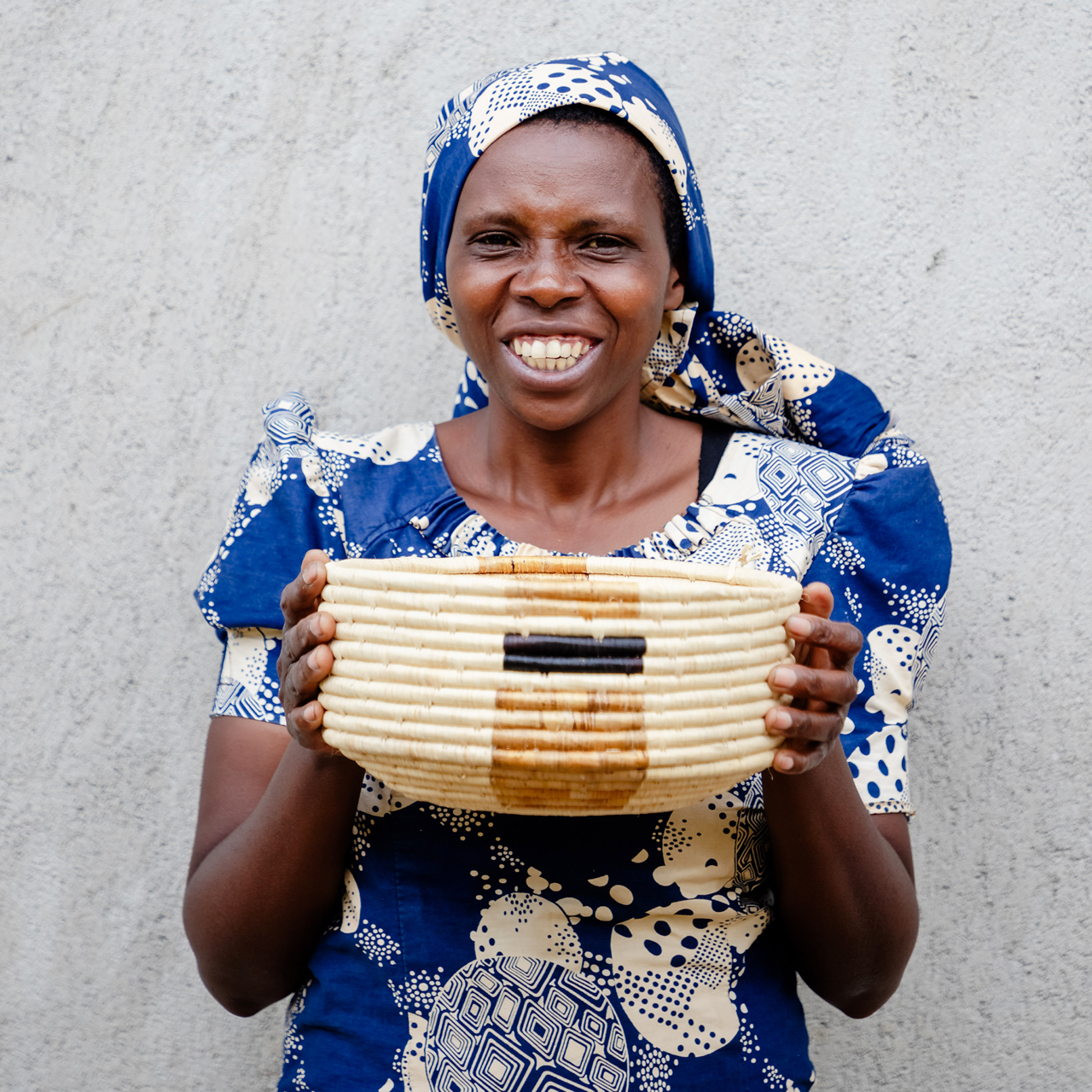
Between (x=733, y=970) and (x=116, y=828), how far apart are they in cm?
114

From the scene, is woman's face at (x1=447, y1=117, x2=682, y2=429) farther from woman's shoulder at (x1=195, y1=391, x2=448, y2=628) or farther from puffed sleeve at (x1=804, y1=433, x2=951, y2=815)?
puffed sleeve at (x1=804, y1=433, x2=951, y2=815)

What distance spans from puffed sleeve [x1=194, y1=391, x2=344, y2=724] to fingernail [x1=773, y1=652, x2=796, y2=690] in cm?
42

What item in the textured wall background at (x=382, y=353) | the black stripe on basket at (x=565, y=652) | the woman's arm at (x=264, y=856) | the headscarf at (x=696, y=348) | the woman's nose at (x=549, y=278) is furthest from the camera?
the textured wall background at (x=382, y=353)

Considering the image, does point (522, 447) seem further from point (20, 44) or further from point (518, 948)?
point (20, 44)

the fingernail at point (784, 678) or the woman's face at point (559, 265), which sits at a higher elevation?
the woman's face at point (559, 265)

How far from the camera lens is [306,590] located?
2.98 feet

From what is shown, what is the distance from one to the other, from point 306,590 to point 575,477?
59 cm

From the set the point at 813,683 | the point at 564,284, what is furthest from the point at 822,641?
the point at 564,284

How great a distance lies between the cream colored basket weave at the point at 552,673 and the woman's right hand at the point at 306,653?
0.10 feet

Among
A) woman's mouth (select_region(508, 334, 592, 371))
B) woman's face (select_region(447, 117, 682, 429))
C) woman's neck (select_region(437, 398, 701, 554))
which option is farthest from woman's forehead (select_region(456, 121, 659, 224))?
woman's neck (select_region(437, 398, 701, 554))

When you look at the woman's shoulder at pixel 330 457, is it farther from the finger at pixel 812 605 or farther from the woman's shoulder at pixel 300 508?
the finger at pixel 812 605

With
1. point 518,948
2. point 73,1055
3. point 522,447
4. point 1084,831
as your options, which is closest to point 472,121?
point 522,447

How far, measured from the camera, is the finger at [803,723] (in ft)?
2.88

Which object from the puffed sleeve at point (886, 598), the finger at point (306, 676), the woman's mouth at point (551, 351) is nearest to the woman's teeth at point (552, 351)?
the woman's mouth at point (551, 351)
